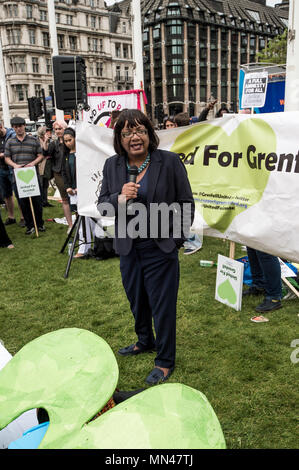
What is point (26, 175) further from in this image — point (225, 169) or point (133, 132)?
point (133, 132)

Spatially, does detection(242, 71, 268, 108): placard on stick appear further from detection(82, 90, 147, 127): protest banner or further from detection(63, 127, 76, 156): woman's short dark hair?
detection(63, 127, 76, 156): woman's short dark hair

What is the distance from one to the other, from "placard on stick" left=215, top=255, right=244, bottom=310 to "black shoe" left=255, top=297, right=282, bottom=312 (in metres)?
0.22

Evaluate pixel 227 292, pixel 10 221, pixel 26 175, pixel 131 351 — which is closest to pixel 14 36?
pixel 10 221

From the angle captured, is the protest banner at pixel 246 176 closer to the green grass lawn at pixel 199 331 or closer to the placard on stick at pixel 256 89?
the green grass lawn at pixel 199 331

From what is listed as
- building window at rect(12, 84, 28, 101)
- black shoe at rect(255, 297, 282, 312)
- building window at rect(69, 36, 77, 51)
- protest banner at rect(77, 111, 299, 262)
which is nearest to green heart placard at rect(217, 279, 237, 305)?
black shoe at rect(255, 297, 282, 312)

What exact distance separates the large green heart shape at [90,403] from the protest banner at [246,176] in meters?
2.30

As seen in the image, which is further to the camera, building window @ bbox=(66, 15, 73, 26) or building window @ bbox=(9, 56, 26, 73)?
building window @ bbox=(66, 15, 73, 26)

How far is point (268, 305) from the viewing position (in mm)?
4117

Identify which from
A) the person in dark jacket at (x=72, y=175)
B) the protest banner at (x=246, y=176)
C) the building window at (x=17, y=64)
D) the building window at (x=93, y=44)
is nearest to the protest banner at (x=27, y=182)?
the person in dark jacket at (x=72, y=175)

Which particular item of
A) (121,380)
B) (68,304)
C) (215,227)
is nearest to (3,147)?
(68,304)

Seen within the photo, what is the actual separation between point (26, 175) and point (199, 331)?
5.14m

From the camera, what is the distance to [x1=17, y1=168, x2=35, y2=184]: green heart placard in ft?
24.5

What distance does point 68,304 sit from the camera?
459 centimetres
